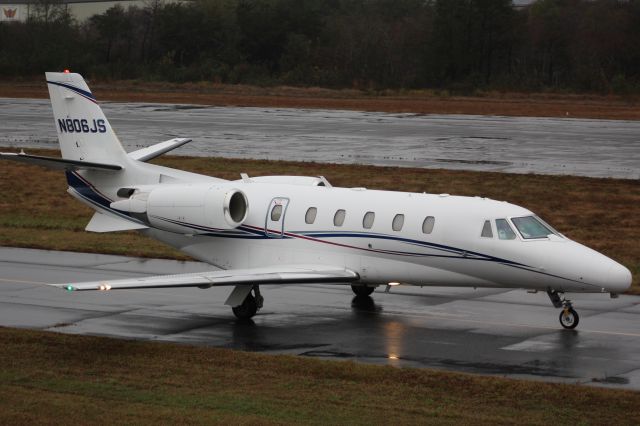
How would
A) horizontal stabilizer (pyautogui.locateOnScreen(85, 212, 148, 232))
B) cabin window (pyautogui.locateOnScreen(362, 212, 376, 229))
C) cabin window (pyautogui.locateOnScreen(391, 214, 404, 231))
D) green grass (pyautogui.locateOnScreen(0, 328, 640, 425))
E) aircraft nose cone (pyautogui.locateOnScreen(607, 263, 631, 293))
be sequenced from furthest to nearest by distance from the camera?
horizontal stabilizer (pyautogui.locateOnScreen(85, 212, 148, 232))
cabin window (pyautogui.locateOnScreen(362, 212, 376, 229))
cabin window (pyautogui.locateOnScreen(391, 214, 404, 231))
aircraft nose cone (pyautogui.locateOnScreen(607, 263, 631, 293))
green grass (pyautogui.locateOnScreen(0, 328, 640, 425))

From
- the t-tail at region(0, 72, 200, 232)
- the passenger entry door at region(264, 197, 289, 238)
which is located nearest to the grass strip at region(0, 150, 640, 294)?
the t-tail at region(0, 72, 200, 232)

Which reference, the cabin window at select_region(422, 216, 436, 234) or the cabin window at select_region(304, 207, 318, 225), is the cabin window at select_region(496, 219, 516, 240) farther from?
the cabin window at select_region(304, 207, 318, 225)

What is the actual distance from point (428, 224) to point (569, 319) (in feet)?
10.2

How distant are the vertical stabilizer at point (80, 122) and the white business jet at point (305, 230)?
0.07 ft

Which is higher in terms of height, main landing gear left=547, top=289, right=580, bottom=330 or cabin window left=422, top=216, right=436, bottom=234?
cabin window left=422, top=216, right=436, bottom=234

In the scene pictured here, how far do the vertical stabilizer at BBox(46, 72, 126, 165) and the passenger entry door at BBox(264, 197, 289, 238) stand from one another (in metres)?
4.16

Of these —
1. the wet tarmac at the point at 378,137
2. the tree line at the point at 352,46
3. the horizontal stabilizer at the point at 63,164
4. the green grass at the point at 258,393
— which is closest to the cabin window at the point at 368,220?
the green grass at the point at 258,393

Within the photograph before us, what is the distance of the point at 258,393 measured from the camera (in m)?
16.8

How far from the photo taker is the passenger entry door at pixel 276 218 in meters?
23.3

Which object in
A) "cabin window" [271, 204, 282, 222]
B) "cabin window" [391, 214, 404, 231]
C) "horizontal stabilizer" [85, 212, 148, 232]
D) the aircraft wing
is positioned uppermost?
"cabin window" [391, 214, 404, 231]

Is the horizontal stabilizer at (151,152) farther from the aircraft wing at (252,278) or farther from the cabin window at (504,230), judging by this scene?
the cabin window at (504,230)

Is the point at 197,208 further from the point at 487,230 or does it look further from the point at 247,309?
the point at 487,230

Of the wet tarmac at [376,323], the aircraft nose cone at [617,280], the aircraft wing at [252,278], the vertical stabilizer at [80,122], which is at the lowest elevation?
the wet tarmac at [376,323]

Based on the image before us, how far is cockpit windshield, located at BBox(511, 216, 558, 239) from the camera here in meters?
21.3
